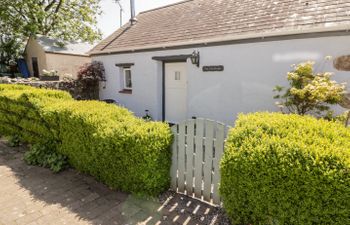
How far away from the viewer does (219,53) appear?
698 centimetres

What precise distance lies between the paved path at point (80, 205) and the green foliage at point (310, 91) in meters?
3.18

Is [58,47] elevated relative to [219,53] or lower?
elevated

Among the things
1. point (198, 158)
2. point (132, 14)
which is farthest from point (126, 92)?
point (198, 158)

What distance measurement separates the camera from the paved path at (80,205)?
10.3ft

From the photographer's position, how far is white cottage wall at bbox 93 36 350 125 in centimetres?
539

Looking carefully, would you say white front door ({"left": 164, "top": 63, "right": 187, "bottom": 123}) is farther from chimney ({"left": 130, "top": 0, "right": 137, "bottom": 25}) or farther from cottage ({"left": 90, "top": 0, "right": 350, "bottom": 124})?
chimney ({"left": 130, "top": 0, "right": 137, "bottom": 25})

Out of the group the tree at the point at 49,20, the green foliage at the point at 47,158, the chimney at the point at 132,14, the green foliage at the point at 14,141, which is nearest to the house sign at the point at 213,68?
the green foliage at the point at 47,158

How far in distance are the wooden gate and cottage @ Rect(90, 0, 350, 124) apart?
356 cm

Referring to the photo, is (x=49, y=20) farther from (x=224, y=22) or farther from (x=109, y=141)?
(x=109, y=141)

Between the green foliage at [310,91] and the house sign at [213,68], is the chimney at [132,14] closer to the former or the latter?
the house sign at [213,68]

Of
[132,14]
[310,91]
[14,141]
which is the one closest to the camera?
[310,91]

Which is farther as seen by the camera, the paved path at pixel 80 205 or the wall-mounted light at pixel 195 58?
the wall-mounted light at pixel 195 58

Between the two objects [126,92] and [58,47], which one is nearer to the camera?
[126,92]

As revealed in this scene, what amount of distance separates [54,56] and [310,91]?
17436 millimetres
